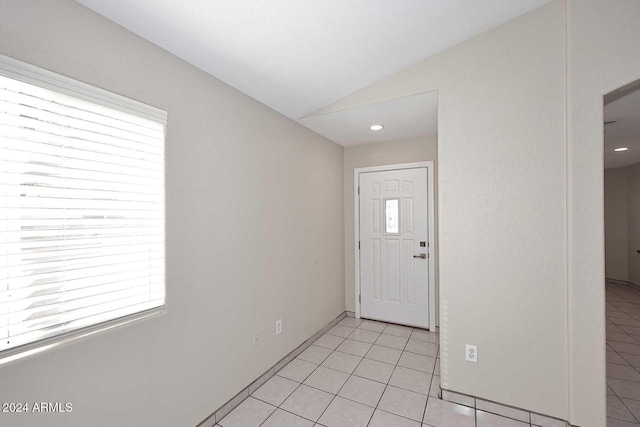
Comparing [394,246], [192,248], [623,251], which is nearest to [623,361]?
[394,246]

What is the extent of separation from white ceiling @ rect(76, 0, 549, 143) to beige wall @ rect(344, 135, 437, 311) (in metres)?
1.34

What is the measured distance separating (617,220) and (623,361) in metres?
4.47

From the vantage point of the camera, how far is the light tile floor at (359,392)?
193 centimetres

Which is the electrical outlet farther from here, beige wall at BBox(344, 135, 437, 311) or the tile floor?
beige wall at BBox(344, 135, 437, 311)

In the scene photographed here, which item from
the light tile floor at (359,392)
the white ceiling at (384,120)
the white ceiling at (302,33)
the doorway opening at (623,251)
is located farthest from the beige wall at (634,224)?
the white ceiling at (302,33)

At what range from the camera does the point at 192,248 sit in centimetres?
183

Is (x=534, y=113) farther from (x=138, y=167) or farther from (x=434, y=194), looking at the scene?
(x=138, y=167)

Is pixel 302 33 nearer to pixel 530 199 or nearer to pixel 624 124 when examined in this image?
pixel 530 199

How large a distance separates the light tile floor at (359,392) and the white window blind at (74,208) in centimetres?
119

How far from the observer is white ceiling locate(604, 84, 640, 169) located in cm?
189

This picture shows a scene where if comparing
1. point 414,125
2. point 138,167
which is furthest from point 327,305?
point 138,167

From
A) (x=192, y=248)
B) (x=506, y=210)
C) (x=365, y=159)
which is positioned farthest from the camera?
(x=365, y=159)

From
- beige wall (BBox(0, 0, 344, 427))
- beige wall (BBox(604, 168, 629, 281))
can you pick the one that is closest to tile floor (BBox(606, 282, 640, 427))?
beige wall (BBox(604, 168, 629, 281))

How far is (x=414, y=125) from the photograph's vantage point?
300 centimetres
